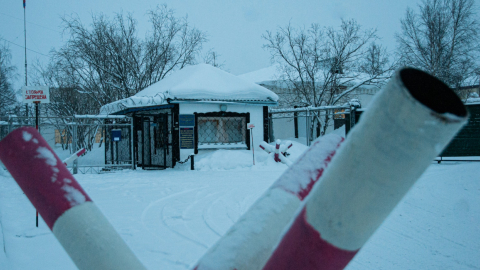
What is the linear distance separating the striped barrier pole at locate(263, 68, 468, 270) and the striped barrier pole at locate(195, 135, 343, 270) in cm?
31

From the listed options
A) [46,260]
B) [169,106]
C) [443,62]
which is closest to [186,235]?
[46,260]

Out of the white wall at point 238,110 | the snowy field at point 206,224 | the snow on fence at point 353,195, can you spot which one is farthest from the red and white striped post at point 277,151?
the snow on fence at point 353,195

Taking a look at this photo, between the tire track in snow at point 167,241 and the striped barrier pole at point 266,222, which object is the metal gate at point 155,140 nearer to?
the tire track in snow at point 167,241

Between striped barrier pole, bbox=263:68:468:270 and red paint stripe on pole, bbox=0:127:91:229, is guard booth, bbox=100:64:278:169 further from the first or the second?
striped barrier pole, bbox=263:68:468:270

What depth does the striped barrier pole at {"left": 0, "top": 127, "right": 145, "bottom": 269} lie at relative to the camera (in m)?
1.50

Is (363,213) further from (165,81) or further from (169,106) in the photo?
(165,81)

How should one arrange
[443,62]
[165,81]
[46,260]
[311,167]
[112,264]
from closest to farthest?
1. [112,264]
2. [311,167]
3. [46,260]
4. [165,81]
5. [443,62]

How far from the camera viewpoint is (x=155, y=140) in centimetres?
1369

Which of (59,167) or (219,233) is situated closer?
(59,167)

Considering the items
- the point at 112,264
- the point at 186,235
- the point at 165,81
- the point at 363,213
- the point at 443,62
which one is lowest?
the point at 186,235

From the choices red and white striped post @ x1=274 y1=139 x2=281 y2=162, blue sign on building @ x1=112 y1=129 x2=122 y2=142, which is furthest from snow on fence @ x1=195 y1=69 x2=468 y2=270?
blue sign on building @ x1=112 y1=129 x2=122 y2=142

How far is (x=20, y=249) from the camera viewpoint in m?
3.84

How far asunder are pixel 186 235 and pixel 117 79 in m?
16.5

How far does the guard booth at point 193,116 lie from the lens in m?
12.8
